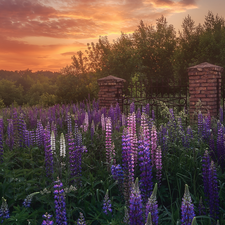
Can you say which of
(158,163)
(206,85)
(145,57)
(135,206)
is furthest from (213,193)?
(145,57)

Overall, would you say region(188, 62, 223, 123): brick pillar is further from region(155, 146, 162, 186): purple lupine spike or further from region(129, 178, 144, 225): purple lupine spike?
region(129, 178, 144, 225): purple lupine spike

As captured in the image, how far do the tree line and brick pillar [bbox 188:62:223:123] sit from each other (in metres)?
8.57

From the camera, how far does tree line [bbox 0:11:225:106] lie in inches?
867

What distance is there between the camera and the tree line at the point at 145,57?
22.0m

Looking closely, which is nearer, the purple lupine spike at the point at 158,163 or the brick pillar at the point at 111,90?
the purple lupine spike at the point at 158,163

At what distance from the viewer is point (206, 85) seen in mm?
8133

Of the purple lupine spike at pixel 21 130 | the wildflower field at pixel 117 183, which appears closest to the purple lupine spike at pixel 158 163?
the wildflower field at pixel 117 183

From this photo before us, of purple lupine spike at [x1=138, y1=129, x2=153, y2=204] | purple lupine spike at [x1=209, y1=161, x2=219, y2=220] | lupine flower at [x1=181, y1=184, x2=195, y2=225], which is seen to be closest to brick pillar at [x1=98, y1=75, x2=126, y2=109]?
purple lupine spike at [x1=138, y1=129, x2=153, y2=204]

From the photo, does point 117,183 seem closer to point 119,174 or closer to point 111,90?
point 119,174

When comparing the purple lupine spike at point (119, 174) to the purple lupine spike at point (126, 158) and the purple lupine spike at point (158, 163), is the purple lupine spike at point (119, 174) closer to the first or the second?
the purple lupine spike at point (126, 158)

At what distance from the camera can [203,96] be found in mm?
8219

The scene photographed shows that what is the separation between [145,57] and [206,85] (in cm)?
2414

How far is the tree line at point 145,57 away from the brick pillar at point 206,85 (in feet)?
28.1

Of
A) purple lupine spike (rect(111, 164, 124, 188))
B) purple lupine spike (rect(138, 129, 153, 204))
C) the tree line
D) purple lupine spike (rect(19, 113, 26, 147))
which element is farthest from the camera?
the tree line
